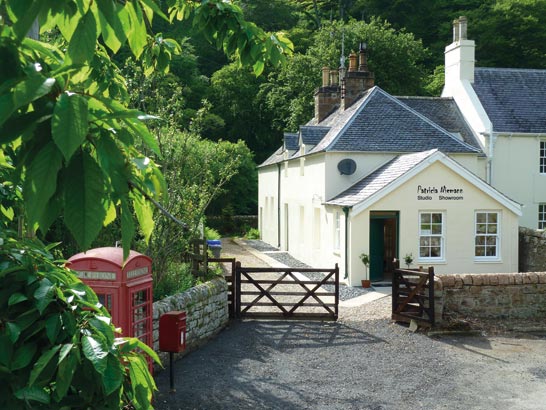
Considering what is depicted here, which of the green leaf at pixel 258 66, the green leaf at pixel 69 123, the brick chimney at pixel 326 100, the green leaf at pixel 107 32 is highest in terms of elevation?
the brick chimney at pixel 326 100

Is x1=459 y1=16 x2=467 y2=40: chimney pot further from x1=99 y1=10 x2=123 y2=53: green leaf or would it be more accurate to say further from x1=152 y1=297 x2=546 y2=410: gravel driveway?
x1=99 y1=10 x2=123 y2=53: green leaf

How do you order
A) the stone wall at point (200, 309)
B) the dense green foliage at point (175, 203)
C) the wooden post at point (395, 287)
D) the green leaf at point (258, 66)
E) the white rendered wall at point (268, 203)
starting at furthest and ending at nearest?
the white rendered wall at point (268, 203), the wooden post at point (395, 287), the dense green foliage at point (175, 203), the stone wall at point (200, 309), the green leaf at point (258, 66)

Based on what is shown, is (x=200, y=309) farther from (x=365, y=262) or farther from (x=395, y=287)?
(x=365, y=262)

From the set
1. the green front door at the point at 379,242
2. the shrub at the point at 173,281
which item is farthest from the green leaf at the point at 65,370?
the green front door at the point at 379,242

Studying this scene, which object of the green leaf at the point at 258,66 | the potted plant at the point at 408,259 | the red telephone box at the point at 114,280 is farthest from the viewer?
the potted plant at the point at 408,259

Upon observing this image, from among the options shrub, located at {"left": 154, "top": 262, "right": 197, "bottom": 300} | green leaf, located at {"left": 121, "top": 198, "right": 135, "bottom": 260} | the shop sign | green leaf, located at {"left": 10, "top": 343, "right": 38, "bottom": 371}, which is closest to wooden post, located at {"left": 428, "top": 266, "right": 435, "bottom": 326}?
shrub, located at {"left": 154, "top": 262, "right": 197, "bottom": 300}

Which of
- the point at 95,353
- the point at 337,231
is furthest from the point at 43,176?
the point at 337,231

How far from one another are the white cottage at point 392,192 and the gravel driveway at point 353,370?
22.1 feet

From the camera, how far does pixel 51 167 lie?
1567 millimetres

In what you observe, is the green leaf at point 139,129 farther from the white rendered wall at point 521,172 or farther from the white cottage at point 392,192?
the white rendered wall at point 521,172

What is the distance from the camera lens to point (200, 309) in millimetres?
13734

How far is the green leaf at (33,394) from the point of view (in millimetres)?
2053

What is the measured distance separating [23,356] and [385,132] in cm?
2410

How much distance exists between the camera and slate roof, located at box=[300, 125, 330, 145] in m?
27.2
